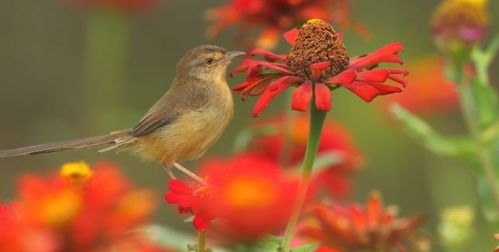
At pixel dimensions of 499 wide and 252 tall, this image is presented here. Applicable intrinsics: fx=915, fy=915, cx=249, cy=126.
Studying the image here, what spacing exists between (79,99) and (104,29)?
2603mm

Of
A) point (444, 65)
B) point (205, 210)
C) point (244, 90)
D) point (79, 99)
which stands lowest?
point (205, 210)

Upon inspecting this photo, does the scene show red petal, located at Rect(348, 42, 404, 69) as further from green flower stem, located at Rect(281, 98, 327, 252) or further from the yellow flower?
the yellow flower

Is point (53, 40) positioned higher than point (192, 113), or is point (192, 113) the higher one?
point (53, 40)

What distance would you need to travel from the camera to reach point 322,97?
1963mm

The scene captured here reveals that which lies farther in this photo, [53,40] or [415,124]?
[53,40]

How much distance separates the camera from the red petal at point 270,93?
1953 mm

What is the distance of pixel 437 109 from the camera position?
4.99 metres

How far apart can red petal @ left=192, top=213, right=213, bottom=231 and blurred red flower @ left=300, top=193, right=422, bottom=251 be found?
71 cm

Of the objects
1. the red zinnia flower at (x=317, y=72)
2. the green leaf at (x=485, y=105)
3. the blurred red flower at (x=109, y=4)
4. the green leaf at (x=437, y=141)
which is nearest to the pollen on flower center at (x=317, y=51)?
the red zinnia flower at (x=317, y=72)

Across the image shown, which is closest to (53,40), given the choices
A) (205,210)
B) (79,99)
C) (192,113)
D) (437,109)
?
(79,99)

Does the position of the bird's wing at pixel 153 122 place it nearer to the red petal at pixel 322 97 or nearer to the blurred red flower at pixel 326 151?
the blurred red flower at pixel 326 151

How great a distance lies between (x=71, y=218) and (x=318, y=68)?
2.57 ft

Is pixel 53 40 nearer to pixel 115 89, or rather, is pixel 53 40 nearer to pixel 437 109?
pixel 115 89

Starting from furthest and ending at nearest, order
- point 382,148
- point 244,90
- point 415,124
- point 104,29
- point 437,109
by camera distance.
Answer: point 382,148
point 104,29
point 437,109
point 415,124
point 244,90
